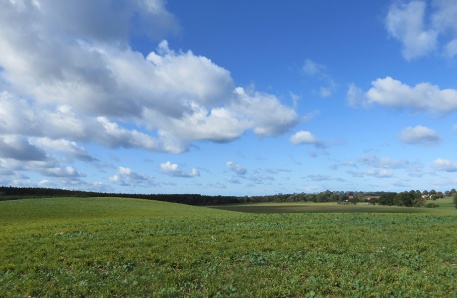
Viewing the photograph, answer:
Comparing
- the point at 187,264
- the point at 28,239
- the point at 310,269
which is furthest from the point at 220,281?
the point at 28,239

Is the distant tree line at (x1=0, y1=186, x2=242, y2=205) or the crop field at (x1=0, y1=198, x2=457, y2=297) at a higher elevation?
the distant tree line at (x1=0, y1=186, x2=242, y2=205)

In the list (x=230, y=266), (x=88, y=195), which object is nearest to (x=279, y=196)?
(x=88, y=195)

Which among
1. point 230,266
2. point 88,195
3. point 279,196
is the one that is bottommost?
point 230,266

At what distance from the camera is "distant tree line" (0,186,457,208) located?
12175 centimetres

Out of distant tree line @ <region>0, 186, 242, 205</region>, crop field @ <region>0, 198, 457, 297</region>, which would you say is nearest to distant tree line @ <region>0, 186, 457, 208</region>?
distant tree line @ <region>0, 186, 242, 205</region>

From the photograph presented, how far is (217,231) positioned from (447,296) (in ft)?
45.6

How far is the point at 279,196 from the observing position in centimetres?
16350

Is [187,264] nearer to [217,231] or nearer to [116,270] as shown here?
[116,270]

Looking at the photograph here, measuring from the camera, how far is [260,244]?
16.8 meters

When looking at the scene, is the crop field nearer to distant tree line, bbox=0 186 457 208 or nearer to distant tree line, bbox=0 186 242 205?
distant tree line, bbox=0 186 242 205

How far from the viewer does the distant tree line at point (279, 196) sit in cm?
12175

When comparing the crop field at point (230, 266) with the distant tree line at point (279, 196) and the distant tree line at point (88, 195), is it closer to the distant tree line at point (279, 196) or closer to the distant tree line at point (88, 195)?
the distant tree line at point (88, 195)

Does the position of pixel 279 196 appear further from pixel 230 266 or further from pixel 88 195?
pixel 230 266

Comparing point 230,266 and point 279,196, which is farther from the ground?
point 279,196
